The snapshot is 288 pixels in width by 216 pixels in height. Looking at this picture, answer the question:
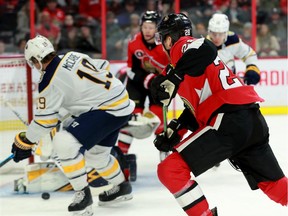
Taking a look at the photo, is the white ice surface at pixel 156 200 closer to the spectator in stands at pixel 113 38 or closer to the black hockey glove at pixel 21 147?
the black hockey glove at pixel 21 147

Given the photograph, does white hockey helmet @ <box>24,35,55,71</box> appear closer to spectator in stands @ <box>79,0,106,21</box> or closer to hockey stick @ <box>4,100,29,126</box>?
hockey stick @ <box>4,100,29,126</box>

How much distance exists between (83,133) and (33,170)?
89 centimetres

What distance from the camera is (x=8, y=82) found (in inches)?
213

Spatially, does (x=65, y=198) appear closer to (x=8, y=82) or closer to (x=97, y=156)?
(x=97, y=156)

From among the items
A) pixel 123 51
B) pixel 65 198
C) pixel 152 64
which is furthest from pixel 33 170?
pixel 123 51

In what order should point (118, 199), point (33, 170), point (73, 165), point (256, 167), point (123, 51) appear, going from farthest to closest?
point (123, 51) → point (33, 170) → point (118, 199) → point (73, 165) → point (256, 167)

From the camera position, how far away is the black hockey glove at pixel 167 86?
3467 mm

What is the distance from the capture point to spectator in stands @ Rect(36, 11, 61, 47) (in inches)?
328

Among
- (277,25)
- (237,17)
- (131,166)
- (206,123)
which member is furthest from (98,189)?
(277,25)

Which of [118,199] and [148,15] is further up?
[148,15]

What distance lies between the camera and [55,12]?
852 centimetres

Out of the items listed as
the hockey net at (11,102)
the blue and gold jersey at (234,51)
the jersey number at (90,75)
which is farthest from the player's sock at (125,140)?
the jersey number at (90,75)

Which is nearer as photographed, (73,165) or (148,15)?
(73,165)

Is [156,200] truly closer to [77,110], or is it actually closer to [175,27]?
[77,110]
